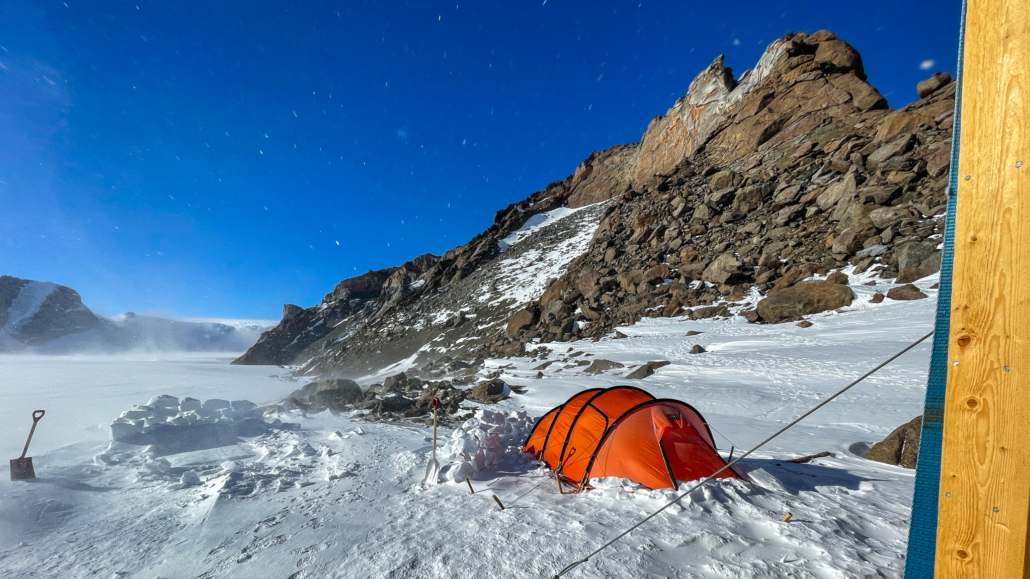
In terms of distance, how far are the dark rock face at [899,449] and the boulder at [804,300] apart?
10.4m

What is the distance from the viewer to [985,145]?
130cm

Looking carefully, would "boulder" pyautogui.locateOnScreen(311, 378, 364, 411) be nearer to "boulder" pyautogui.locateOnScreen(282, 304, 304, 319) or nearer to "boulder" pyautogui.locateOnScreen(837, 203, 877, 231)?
"boulder" pyautogui.locateOnScreen(837, 203, 877, 231)

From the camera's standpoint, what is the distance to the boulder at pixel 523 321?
2512 centimetres

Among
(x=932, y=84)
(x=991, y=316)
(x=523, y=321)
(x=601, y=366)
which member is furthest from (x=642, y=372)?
(x=932, y=84)

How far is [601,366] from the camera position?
14.8 metres

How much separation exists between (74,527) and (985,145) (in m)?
7.73

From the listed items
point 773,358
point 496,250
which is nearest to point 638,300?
point 773,358

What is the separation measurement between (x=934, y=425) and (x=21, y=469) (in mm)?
9298

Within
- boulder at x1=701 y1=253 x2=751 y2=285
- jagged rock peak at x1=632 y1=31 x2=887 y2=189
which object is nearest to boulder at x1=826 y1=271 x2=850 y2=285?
boulder at x1=701 y1=253 x2=751 y2=285

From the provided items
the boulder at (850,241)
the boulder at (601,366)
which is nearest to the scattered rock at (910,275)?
the boulder at (850,241)

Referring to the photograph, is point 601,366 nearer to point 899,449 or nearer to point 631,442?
point 899,449

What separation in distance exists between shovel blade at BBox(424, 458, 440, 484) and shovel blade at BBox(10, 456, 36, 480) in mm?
5313

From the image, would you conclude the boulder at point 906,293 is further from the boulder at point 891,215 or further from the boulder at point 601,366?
the boulder at point 601,366

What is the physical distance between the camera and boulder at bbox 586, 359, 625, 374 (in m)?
14.6
